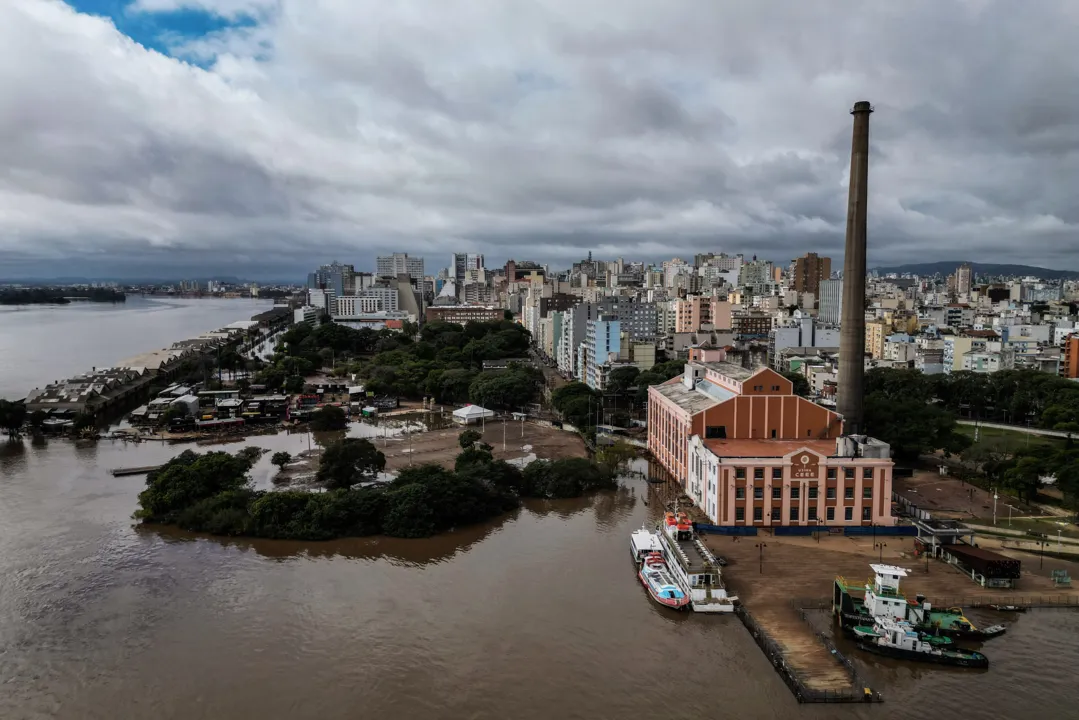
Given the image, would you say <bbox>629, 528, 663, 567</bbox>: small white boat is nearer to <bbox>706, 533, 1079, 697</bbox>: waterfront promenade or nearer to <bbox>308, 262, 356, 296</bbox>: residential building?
<bbox>706, 533, 1079, 697</bbox>: waterfront promenade

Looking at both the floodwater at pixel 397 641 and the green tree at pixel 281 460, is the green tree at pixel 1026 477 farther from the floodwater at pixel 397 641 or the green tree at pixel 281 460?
the green tree at pixel 281 460

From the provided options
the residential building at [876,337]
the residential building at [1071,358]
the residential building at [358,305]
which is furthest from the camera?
the residential building at [358,305]

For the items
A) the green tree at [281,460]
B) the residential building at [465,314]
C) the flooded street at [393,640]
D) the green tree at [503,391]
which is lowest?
the flooded street at [393,640]

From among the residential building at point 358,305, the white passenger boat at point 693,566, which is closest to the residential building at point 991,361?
the white passenger boat at point 693,566

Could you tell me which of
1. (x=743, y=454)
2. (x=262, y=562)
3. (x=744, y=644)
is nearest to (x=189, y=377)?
(x=262, y=562)

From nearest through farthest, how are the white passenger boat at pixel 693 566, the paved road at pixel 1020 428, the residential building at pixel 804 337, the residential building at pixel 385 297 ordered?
the white passenger boat at pixel 693 566
the paved road at pixel 1020 428
the residential building at pixel 804 337
the residential building at pixel 385 297

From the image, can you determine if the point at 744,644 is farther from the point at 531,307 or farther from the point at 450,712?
the point at 531,307
